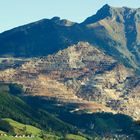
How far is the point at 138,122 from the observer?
4653 cm

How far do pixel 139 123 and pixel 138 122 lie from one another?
0.46 feet

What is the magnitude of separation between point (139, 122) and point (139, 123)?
0.30 ft

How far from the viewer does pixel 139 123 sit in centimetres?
4644

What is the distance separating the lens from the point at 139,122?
46.4 meters

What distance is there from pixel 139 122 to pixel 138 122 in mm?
143
